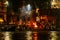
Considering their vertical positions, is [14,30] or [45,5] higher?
[45,5]

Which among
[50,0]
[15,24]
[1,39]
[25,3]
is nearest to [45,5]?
[50,0]

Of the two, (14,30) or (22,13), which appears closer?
(14,30)

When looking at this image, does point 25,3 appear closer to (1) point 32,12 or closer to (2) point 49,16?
(1) point 32,12

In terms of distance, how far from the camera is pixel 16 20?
6.47m

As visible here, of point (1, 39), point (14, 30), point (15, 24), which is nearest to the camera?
point (1, 39)

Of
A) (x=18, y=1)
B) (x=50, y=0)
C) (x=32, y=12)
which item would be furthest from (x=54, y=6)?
(x=18, y=1)

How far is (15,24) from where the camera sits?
6266 millimetres

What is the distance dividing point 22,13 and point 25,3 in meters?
0.32

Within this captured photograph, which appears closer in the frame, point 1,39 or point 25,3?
point 1,39

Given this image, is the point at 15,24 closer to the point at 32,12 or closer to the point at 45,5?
the point at 32,12

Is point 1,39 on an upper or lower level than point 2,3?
lower

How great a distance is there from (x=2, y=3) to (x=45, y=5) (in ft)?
4.35

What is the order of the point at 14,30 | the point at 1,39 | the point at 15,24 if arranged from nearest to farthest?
the point at 1,39 < the point at 14,30 < the point at 15,24

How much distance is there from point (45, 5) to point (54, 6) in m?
0.28
